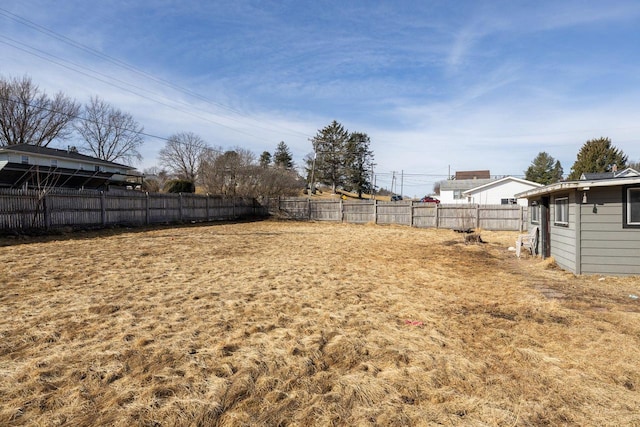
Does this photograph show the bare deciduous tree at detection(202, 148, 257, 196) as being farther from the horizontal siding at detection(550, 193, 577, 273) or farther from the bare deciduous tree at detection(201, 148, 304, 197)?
the horizontal siding at detection(550, 193, 577, 273)

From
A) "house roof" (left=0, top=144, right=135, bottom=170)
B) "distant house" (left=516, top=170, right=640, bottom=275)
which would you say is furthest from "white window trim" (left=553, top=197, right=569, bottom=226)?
"house roof" (left=0, top=144, right=135, bottom=170)

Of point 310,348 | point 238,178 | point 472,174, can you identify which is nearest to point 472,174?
point 472,174

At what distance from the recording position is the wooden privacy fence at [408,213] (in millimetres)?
19391

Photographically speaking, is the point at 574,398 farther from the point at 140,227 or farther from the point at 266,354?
the point at 140,227

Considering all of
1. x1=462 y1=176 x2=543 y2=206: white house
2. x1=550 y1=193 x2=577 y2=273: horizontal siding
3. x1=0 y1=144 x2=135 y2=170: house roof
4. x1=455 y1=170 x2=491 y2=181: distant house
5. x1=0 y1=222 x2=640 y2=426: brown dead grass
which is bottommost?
x1=0 y1=222 x2=640 y2=426: brown dead grass

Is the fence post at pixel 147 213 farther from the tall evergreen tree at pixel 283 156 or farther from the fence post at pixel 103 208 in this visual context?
the tall evergreen tree at pixel 283 156

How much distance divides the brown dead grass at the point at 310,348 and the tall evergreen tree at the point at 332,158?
140ft

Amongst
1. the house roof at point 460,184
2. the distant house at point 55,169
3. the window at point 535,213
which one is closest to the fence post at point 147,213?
the distant house at point 55,169

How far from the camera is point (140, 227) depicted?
16.0m

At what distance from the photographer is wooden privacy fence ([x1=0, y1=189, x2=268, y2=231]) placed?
1160cm

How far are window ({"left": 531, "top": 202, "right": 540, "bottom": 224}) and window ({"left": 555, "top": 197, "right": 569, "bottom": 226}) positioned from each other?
195 centimetres

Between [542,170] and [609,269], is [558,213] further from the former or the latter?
[542,170]

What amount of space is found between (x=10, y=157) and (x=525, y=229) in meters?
32.8

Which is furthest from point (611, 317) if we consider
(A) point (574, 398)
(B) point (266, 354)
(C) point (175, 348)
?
(C) point (175, 348)
